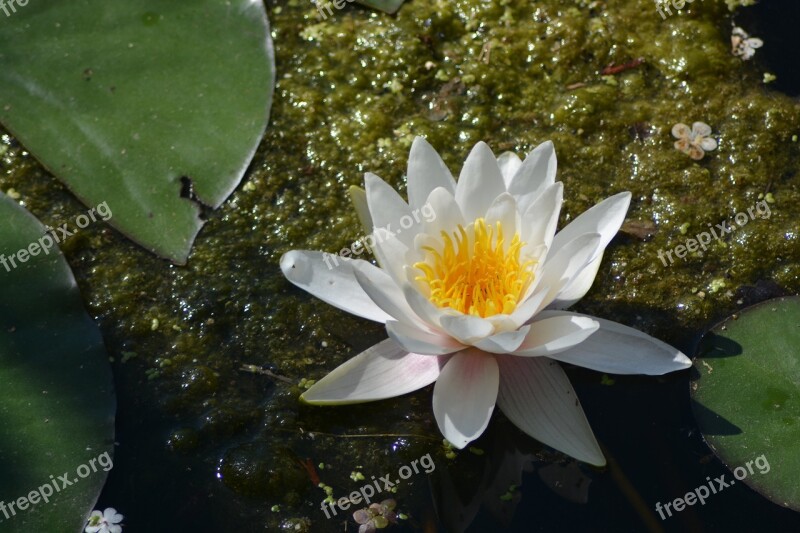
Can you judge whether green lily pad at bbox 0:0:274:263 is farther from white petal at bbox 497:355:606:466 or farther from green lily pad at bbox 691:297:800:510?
green lily pad at bbox 691:297:800:510

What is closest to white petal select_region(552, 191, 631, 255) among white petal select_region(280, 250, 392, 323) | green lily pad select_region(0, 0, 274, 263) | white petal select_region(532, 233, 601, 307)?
white petal select_region(532, 233, 601, 307)

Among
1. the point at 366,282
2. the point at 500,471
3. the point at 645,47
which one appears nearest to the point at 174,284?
the point at 366,282

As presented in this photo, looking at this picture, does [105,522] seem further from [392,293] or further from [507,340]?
[507,340]

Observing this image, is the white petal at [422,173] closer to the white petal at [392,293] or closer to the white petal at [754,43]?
the white petal at [392,293]

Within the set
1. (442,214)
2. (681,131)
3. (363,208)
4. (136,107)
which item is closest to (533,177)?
(442,214)

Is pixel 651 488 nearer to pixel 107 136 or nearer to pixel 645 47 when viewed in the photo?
pixel 645 47

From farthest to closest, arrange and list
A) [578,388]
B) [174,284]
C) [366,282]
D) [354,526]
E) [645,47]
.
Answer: [645,47], [174,284], [578,388], [354,526], [366,282]
